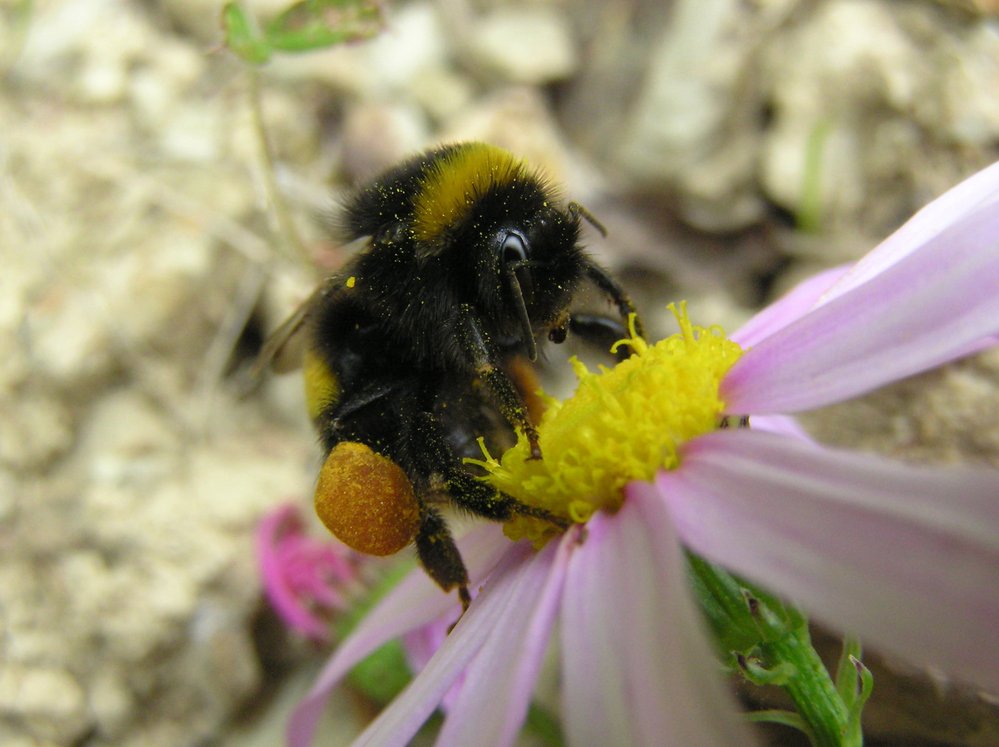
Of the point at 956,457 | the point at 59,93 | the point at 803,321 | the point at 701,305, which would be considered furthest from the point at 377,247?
the point at 59,93

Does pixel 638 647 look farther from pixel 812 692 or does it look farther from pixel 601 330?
pixel 601 330

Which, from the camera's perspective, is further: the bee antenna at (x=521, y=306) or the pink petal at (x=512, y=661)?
the bee antenna at (x=521, y=306)

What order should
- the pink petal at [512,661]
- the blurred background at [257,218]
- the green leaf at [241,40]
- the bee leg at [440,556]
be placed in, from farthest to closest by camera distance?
the blurred background at [257,218] → the green leaf at [241,40] → the bee leg at [440,556] → the pink petal at [512,661]

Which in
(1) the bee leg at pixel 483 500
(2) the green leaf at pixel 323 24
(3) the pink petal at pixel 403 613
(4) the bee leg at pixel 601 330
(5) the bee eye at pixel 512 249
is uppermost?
(2) the green leaf at pixel 323 24

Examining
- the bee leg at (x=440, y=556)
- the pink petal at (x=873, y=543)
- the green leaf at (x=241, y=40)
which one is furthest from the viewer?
the green leaf at (x=241, y=40)

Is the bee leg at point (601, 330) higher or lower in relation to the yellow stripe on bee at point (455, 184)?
lower

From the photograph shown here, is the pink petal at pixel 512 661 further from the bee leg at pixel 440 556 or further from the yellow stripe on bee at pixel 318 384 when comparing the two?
the yellow stripe on bee at pixel 318 384

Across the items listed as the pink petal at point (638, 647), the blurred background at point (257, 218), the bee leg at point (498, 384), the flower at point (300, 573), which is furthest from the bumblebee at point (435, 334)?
the flower at point (300, 573)

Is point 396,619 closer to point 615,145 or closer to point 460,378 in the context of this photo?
point 460,378
